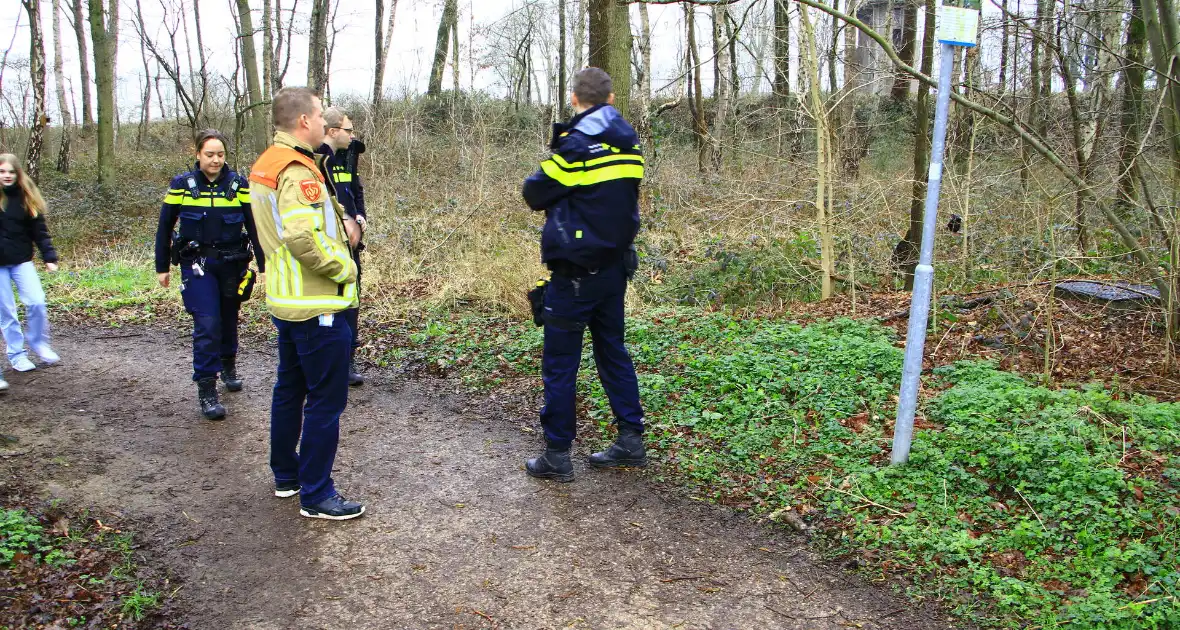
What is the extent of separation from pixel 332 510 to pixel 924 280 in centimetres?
335

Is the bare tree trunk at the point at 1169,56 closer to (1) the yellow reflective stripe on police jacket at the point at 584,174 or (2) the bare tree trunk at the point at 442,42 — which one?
(1) the yellow reflective stripe on police jacket at the point at 584,174

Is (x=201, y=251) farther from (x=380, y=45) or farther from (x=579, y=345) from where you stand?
(x=380, y=45)

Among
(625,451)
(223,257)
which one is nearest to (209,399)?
(223,257)

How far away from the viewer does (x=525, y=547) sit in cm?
388

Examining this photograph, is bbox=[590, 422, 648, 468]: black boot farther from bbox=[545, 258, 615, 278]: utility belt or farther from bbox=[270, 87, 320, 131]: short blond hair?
bbox=[270, 87, 320, 131]: short blond hair

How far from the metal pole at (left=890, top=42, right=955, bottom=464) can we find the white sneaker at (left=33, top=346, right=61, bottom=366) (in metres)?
7.30

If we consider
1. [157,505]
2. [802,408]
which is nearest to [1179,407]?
[802,408]

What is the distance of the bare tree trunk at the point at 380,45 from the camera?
24.7 m

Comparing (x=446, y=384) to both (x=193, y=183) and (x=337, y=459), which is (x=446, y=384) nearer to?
(x=337, y=459)

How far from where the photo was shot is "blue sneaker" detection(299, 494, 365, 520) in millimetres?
4125

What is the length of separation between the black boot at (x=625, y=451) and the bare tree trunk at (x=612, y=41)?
16.5 feet

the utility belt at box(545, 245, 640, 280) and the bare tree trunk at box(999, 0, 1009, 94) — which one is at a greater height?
the bare tree trunk at box(999, 0, 1009, 94)

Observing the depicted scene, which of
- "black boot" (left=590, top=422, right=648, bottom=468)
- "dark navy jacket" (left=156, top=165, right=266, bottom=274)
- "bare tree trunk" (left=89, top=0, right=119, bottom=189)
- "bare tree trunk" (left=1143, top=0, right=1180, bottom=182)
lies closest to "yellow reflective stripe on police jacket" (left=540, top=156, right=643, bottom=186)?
"black boot" (left=590, top=422, right=648, bottom=468)

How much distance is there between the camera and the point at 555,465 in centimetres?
463
